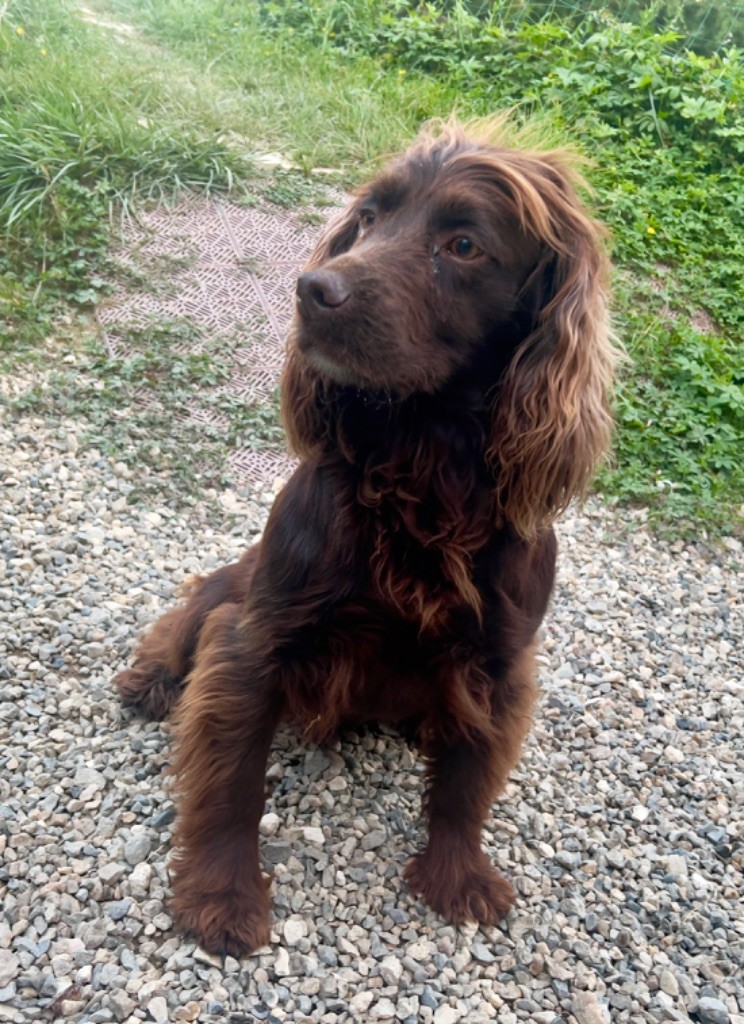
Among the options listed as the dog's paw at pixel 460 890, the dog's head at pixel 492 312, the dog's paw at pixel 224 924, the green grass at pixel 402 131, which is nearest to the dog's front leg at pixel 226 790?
the dog's paw at pixel 224 924

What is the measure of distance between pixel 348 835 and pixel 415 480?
1062mm

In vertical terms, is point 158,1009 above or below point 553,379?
below

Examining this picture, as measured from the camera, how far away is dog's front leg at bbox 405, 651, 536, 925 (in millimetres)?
2414

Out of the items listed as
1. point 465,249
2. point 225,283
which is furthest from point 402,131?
point 465,249

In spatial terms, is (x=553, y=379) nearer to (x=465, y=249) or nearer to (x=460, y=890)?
(x=465, y=249)

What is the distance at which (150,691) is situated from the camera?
2877 mm

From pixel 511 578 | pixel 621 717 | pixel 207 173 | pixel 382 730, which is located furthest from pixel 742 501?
pixel 207 173

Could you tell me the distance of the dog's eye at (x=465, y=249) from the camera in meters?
2.11

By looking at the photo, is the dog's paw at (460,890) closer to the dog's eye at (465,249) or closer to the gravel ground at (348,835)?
the gravel ground at (348,835)

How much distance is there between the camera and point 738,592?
4.19 meters

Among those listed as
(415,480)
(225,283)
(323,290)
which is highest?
(323,290)

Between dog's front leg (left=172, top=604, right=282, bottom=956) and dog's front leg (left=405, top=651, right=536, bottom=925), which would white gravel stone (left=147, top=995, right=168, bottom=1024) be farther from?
dog's front leg (left=405, top=651, right=536, bottom=925)

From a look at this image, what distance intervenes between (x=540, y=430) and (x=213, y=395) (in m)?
2.64

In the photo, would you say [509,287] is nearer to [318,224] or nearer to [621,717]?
[621,717]
